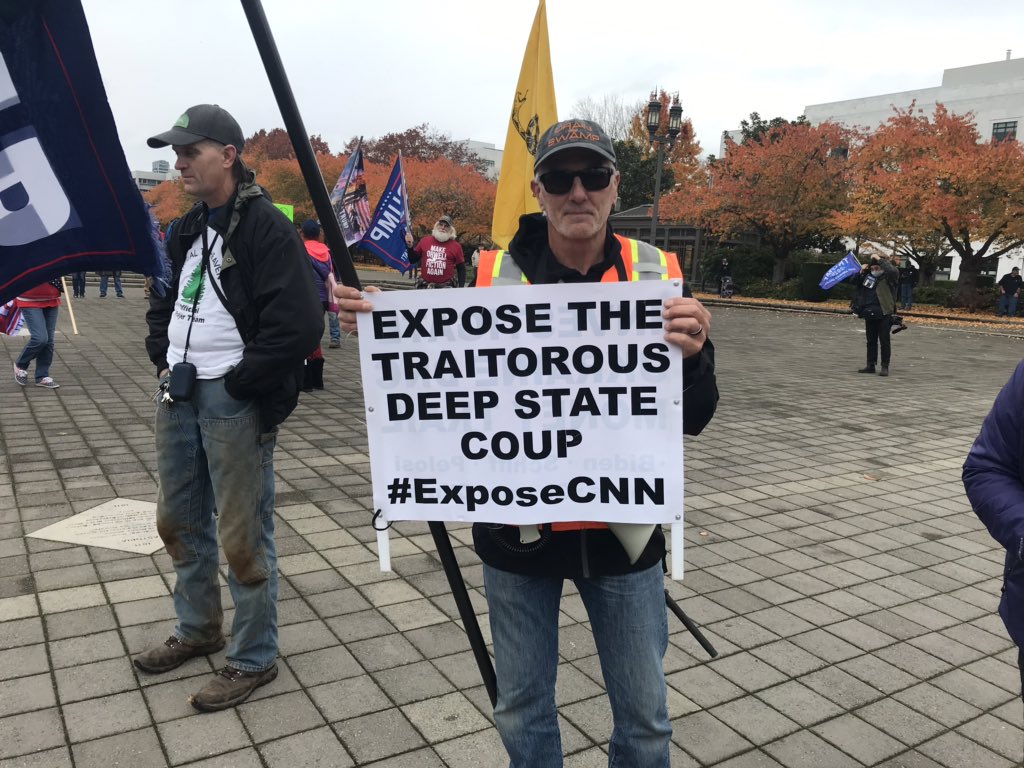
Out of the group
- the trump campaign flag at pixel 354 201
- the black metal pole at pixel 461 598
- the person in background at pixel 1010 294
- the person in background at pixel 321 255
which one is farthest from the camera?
the person in background at pixel 1010 294

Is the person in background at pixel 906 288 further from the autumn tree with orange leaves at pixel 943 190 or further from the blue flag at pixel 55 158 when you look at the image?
the blue flag at pixel 55 158

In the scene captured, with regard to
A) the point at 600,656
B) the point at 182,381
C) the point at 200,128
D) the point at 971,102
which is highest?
the point at 971,102

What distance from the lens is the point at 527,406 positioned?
2.11 m

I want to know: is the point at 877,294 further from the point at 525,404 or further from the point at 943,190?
the point at 943,190

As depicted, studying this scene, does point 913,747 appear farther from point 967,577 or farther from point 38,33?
point 38,33

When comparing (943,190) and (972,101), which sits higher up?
(972,101)

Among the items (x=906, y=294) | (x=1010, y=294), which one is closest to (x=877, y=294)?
(x=1010, y=294)

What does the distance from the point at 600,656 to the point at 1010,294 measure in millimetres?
30460

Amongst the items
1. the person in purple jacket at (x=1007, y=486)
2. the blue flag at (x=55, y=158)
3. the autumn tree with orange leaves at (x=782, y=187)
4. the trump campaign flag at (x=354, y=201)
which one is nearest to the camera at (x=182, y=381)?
the blue flag at (x=55, y=158)

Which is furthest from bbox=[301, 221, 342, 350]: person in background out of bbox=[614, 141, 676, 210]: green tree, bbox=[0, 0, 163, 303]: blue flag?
bbox=[614, 141, 676, 210]: green tree

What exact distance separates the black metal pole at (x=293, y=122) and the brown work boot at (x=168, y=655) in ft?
6.80

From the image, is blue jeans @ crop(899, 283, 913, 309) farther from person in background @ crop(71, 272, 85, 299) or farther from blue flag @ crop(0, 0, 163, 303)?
blue flag @ crop(0, 0, 163, 303)

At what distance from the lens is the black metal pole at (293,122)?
1742 millimetres

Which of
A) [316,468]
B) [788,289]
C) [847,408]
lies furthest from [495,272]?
[788,289]
